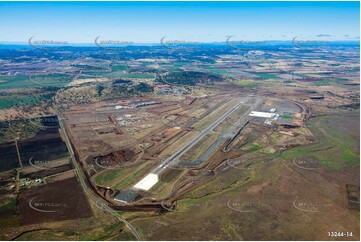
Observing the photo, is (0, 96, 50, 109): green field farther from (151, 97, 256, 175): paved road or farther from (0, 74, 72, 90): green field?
(151, 97, 256, 175): paved road

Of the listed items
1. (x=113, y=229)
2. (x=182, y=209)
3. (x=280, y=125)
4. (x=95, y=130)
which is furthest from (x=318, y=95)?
(x=113, y=229)

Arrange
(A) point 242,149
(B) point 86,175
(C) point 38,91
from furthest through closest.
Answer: (C) point 38,91 < (A) point 242,149 < (B) point 86,175

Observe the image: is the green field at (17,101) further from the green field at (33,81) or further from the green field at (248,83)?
the green field at (248,83)

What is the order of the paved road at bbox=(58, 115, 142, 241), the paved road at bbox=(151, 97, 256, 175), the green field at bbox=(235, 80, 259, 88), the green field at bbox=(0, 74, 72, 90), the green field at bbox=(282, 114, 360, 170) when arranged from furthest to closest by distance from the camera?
the green field at bbox=(235, 80, 259, 88)
the green field at bbox=(0, 74, 72, 90)
the green field at bbox=(282, 114, 360, 170)
the paved road at bbox=(151, 97, 256, 175)
the paved road at bbox=(58, 115, 142, 241)

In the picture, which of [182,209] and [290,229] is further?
[182,209]

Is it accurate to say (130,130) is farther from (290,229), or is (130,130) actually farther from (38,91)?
(38,91)

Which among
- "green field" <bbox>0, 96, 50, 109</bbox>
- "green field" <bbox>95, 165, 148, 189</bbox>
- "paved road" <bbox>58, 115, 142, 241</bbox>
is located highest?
"paved road" <bbox>58, 115, 142, 241</bbox>

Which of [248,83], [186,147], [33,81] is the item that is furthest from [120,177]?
[33,81]

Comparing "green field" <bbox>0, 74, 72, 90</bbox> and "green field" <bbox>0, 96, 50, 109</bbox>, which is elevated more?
"green field" <bbox>0, 74, 72, 90</bbox>

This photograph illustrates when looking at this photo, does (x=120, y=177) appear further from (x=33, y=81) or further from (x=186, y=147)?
(x=33, y=81)

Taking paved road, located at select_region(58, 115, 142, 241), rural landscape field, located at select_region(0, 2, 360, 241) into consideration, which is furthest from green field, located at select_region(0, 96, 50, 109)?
paved road, located at select_region(58, 115, 142, 241)

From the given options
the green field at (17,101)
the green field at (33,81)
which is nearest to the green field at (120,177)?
the green field at (17,101)
